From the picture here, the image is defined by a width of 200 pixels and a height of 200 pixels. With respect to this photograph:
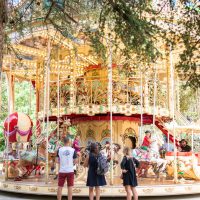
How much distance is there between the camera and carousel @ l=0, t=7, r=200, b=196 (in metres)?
12.8

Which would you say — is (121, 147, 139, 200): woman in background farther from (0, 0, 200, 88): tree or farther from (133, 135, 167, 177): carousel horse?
(133, 135, 167, 177): carousel horse

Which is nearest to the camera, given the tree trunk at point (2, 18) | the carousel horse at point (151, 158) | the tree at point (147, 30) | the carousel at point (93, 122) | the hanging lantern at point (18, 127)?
the tree trunk at point (2, 18)

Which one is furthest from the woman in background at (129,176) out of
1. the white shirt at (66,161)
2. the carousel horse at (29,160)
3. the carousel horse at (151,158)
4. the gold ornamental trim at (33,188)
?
the carousel horse at (29,160)

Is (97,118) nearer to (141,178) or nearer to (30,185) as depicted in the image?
(141,178)

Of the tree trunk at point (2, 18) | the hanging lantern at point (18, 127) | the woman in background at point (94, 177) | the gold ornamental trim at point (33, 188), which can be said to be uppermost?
the tree trunk at point (2, 18)

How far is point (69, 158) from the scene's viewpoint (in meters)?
9.36

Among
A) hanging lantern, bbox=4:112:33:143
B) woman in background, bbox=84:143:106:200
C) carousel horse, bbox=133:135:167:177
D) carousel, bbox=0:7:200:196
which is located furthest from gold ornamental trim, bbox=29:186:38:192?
carousel horse, bbox=133:135:167:177

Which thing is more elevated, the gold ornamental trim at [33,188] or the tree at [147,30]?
the tree at [147,30]

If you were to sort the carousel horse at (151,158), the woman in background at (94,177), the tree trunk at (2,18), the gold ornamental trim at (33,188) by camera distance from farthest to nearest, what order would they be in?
1. the carousel horse at (151,158)
2. the gold ornamental trim at (33,188)
3. the woman in background at (94,177)
4. the tree trunk at (2,18)

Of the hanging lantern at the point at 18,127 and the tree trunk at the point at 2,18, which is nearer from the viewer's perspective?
the tree trunk at the point at 2,18

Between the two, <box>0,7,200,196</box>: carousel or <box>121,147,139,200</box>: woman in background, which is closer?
<box>121,147,139,200</box>: woman in background

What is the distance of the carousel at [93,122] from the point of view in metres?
12.8

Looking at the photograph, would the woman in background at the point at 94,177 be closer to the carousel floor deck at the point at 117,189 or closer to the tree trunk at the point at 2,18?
the carousel floor deck at the point at 117,189

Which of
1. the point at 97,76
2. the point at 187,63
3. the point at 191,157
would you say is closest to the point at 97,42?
the point at 187,63
